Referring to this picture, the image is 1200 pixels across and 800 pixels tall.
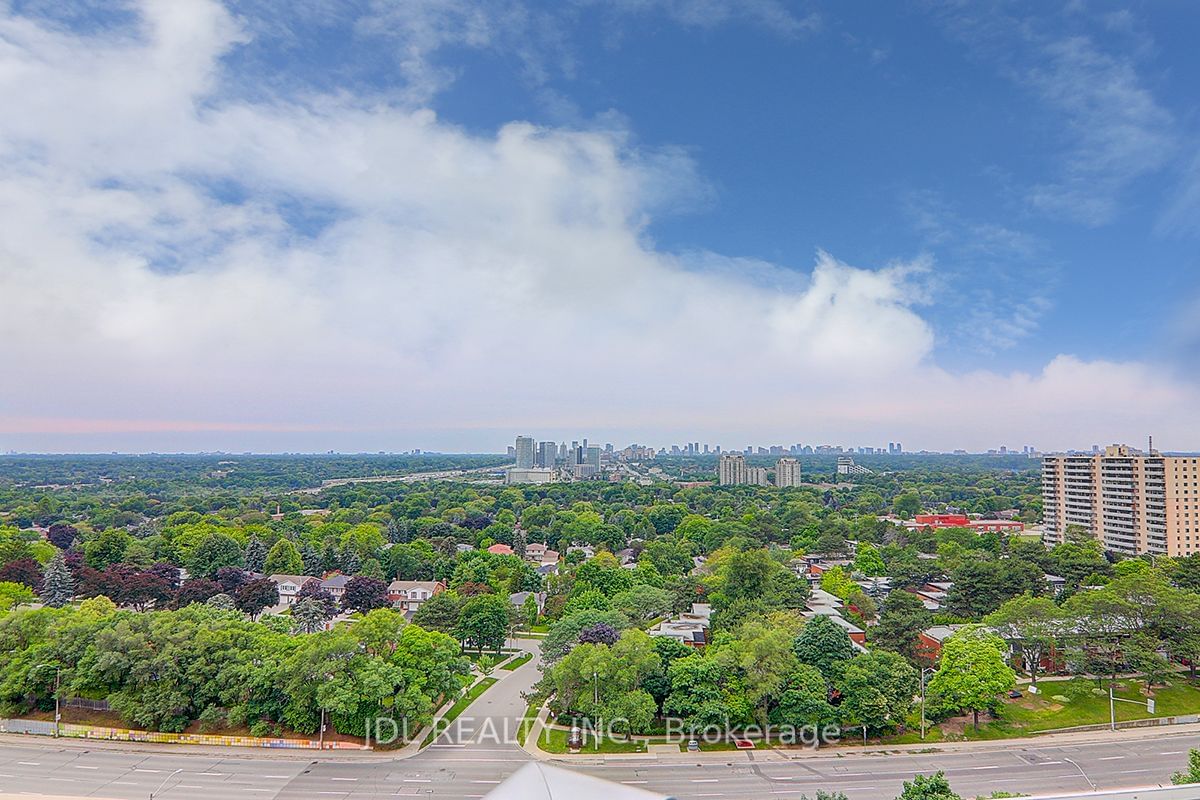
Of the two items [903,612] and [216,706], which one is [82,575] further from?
[903,612]

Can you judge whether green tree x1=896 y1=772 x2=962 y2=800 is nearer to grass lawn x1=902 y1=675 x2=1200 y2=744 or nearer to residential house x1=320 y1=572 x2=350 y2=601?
grass lawn x1=902 y1=675 x2=1200 y2=744

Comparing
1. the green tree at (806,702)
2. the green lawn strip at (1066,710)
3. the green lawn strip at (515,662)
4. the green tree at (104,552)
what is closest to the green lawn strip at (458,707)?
the green lawn strip at (515,662)

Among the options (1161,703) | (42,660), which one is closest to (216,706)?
(42,660)

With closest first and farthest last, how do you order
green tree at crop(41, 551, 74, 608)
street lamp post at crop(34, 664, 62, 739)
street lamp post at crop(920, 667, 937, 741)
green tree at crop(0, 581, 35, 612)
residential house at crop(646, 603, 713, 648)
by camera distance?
street lamp post at crop(920, 667, 937, 741) < street lamp post at crop(34, 664, 62, 739) < residential house at crop(646, 603, 713, 648) < green tree at crop(0, 581, 35, 612) < green tree at crop(41, 551, 74, 608)

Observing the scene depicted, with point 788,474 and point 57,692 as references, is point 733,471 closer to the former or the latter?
point 788,474

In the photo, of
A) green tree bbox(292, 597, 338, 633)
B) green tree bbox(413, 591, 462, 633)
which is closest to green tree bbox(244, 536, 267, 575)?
green tree bbox(292, 597, 338, 633)

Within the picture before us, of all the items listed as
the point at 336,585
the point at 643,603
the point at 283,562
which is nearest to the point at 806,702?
the point at 643,603
